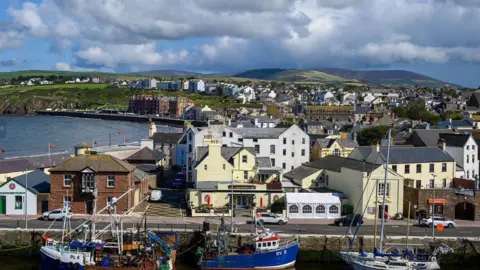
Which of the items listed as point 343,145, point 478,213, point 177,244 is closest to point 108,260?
point 177,244

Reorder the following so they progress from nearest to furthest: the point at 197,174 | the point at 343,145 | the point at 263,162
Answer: the point at 197,174
the point at 263,162
the point at 343,145

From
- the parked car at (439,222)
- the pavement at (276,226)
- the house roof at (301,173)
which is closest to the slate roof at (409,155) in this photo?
the house roof at (301,173)

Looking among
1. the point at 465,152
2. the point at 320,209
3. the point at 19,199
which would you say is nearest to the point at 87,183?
the point at 19,199

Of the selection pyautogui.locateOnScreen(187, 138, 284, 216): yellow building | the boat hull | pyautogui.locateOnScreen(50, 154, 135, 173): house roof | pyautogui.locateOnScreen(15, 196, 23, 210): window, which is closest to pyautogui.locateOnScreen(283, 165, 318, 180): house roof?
pyautogui.locateOnScreen(187, 138, 284, 216): yellow building

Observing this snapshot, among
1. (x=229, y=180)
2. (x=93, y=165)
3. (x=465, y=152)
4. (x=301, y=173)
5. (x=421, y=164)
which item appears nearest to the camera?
(x=93, y=165)

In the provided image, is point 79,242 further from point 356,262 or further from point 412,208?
point 412,208

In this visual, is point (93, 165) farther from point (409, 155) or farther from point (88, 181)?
point (409, 155)
